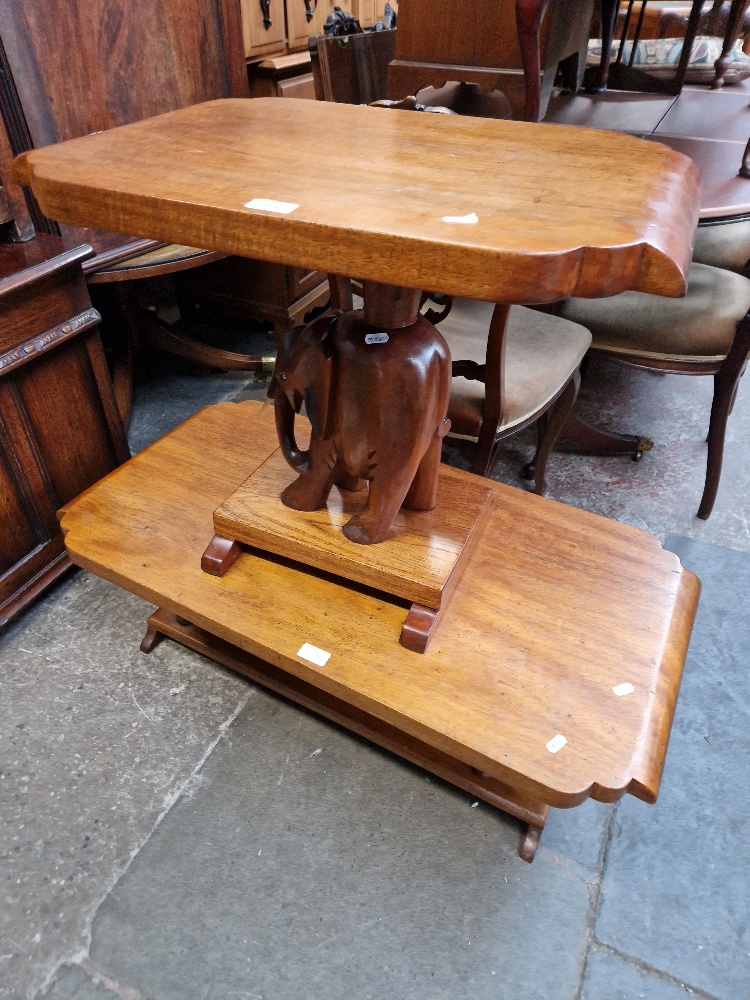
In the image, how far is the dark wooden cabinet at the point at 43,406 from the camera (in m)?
1.23

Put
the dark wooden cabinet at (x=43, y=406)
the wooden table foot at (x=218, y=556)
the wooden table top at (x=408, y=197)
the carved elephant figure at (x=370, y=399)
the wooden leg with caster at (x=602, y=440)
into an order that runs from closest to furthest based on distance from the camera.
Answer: the wooden table top at (x=408, y=197) → the carved elephant figure at (x=370, y=399) → the wooden table foot at (x=218, y=556) → the dark wooden cabinet at (x=43, y=406) → the wooden leg with caster at (x=602, y=440)

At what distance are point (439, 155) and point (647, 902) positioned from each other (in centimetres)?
111

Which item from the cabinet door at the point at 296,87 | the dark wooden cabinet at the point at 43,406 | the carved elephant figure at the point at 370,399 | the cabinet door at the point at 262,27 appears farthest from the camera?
the cabinet door at the point at 296,87

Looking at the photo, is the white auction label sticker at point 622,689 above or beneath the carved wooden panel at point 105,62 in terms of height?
beneath

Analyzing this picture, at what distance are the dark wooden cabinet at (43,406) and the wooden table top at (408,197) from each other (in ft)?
1.53

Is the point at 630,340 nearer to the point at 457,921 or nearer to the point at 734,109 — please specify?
the point at 734,109

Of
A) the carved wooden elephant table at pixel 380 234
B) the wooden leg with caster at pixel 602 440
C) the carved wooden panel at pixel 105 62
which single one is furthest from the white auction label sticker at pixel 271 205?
the wooden leg with caster at pixel 602 440

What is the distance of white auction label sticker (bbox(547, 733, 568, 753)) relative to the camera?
87 centimetres

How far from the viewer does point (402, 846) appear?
1.07 metres

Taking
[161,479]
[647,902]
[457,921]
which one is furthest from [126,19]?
[647,902]

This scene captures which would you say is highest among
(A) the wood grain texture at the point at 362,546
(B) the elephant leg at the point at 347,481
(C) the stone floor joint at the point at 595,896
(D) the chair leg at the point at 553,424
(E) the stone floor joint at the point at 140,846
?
(B) the elephant leg at the point at 347,481

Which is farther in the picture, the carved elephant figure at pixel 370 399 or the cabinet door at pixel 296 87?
the cabinet door at pixel 296 87

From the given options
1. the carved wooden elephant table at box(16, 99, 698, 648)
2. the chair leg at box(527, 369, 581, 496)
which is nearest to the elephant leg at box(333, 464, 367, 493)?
the carved wooden elephant table at box(16, 99, 698, 648)

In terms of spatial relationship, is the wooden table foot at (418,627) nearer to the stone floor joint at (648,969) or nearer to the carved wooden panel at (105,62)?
the stone floor joint at (648,969)
